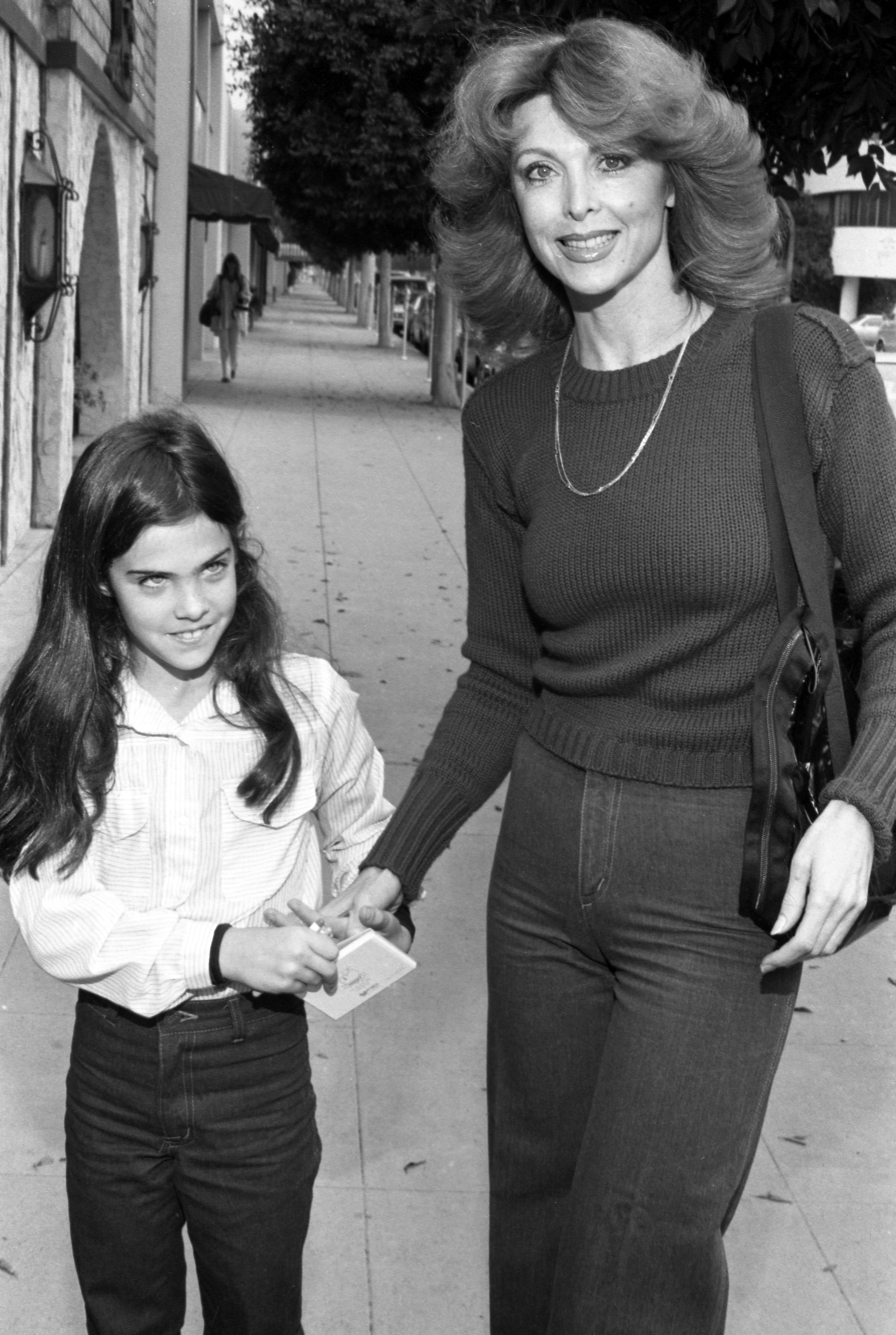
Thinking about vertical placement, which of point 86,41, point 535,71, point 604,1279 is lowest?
point 604,1279

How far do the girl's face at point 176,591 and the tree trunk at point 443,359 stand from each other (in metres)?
21.4

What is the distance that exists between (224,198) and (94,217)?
729cm

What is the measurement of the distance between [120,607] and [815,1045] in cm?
268

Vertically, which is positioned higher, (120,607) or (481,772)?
(120,607)

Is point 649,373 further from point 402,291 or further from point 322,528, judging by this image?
point 402,291

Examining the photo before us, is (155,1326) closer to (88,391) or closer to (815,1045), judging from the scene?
(815,1045)

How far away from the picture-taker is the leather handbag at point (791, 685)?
84.6 inches

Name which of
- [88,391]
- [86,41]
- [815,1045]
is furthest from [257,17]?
[815,1045]

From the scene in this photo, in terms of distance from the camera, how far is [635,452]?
2.35 metres

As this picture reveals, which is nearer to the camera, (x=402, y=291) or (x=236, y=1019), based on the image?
(x=236, y=1019)

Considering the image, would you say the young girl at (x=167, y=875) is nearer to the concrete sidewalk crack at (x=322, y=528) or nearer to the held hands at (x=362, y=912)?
the held hands at (x=362, y=912)

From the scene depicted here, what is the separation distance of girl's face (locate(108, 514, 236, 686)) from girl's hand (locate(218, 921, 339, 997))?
40cm

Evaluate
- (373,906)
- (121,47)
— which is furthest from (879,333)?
(373,906)

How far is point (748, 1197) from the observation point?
147 inches
